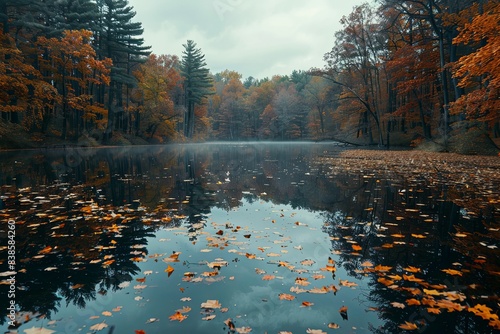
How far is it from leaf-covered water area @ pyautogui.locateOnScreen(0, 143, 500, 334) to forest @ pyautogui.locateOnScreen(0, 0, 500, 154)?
5.97 meters

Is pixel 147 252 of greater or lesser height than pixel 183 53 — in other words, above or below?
below

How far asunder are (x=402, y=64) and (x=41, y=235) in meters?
26.4

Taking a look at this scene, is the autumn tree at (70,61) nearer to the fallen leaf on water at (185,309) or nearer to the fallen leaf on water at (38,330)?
the fallen leaf on water at (38,330)

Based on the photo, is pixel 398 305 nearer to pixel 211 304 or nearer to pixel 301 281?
pixel 301 281

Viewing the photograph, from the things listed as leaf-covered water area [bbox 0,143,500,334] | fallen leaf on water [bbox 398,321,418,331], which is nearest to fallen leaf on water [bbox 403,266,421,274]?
leaf-covered water area [bbox 0,143,500,334]

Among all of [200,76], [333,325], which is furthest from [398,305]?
[200,76]

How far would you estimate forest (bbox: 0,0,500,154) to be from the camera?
17.9 meters

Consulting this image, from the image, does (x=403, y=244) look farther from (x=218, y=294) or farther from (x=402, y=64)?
(x=402, y=64)

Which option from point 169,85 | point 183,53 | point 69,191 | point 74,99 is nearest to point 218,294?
point 69,191

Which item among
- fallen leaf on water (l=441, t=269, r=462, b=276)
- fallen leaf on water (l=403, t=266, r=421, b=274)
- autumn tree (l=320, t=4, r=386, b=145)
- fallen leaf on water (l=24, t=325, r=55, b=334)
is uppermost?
autumn tree (l=320, t=4, r=386, b=145)

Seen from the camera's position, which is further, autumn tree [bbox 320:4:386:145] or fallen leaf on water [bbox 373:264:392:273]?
autumn tree [bbox 320:4:386:145]

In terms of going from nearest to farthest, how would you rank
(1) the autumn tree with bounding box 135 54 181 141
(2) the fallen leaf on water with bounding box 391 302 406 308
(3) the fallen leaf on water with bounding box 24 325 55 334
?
1. (3) the fallen leaf on water with bounding box 24 325 55 334
2. (2) the fallen leaf on water with bounding box 391 302 406 308
3. (1) the autumn tree with bounding box 135 54 181 141

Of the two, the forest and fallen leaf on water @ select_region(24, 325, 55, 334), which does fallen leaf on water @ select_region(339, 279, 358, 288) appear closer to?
fallen leaf on water @ select_region(24, 325, 55, 334)

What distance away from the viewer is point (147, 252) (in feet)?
13.2
